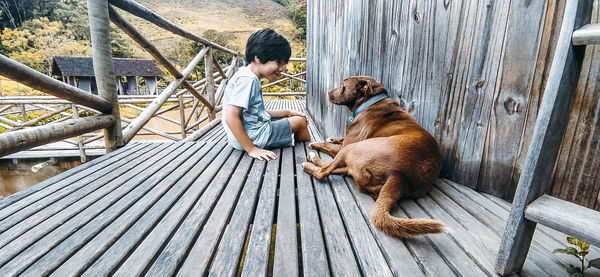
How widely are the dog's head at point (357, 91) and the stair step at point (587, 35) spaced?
1.41m

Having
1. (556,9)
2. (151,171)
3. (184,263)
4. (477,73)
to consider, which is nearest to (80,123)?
(151,171)

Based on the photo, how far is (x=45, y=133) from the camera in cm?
164

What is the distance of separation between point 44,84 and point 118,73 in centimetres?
3529

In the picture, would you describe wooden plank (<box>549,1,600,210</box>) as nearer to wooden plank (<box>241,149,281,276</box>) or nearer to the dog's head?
the dog's head

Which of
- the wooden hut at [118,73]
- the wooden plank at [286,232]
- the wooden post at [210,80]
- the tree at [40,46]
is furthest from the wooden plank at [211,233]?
the tree at [40,46]

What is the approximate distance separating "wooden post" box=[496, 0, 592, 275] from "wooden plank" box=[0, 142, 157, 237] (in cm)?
194

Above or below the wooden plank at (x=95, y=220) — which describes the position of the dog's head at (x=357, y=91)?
above

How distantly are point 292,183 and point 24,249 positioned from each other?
1.26 metres

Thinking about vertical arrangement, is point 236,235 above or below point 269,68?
below

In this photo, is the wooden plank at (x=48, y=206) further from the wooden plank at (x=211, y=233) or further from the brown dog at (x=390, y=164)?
the brown dog at (x=390, y=164)

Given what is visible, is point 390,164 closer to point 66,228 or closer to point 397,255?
point 397,255

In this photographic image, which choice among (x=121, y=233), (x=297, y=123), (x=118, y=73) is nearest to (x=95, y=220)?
(x=121, y=233)

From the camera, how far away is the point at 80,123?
6.31ft

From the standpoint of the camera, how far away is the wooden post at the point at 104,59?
6.94ft
